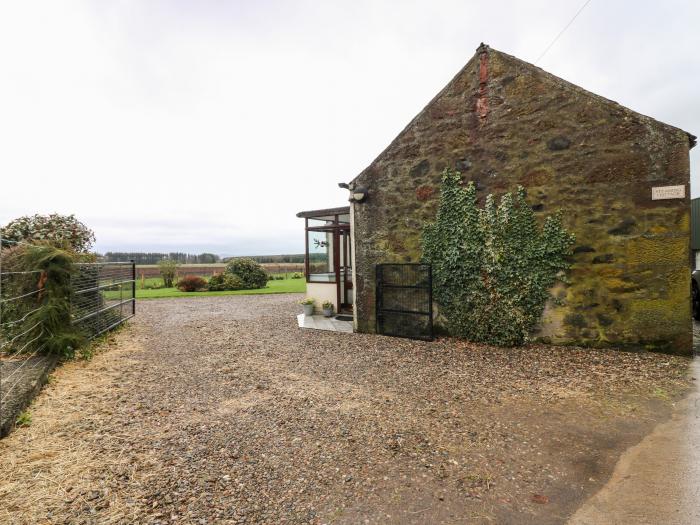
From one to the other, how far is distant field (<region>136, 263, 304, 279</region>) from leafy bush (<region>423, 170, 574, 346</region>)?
1736 cm

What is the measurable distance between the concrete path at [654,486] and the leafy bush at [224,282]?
17.8 m

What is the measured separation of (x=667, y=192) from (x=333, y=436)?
19.3ft

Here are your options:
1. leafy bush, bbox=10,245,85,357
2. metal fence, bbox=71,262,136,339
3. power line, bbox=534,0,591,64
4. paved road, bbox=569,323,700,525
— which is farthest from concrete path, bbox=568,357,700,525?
metal fence, bbox=71,262,136,339

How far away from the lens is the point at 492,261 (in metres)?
5.91

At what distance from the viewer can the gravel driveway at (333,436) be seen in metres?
2.02

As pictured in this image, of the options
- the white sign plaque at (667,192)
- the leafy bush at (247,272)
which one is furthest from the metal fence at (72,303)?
the leafy bush at (247,272)

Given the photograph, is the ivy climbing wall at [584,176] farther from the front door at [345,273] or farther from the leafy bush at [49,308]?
the leafy bush at [49,308]

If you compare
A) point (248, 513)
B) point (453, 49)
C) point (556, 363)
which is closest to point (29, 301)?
→ point (248, 513)

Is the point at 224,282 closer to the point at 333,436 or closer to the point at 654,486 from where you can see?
the point at 333,436

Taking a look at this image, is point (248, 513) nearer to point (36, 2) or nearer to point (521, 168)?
point (521, 168)

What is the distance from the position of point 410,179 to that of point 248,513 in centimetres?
609

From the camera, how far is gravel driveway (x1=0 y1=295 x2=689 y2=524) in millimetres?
2023

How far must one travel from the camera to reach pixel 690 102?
9.77m

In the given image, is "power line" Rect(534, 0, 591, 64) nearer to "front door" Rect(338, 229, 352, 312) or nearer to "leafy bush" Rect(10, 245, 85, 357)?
"front door" Rect(338, 229, 352, 312)
